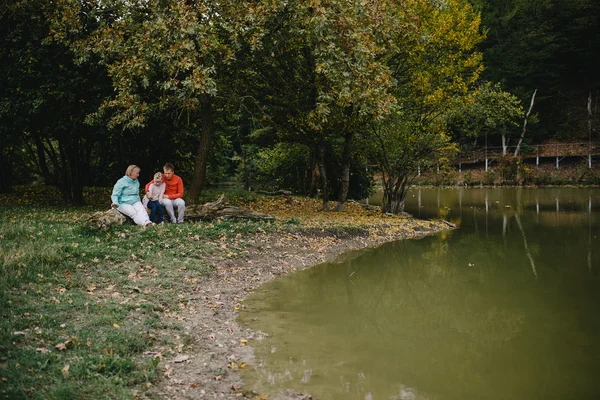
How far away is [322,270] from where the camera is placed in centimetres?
1056

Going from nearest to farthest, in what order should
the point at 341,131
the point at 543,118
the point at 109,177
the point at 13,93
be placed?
the point at 13,93
the point at 341,131
the point at 109,177
the point at 543,118

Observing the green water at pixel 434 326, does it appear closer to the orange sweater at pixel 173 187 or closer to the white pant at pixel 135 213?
the white pant at pixel 135 213

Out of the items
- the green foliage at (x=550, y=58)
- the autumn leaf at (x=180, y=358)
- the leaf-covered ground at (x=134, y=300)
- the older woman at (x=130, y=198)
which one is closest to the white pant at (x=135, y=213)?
the older woman at (x=130, y=198)

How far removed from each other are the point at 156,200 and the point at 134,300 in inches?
→ 215

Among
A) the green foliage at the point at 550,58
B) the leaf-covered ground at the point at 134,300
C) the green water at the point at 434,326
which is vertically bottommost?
the green water at the point at 434,326

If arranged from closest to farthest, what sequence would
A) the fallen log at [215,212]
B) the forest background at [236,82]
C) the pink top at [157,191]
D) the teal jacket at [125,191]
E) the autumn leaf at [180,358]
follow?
the autumn leaf at [180,358], the teal jacket at [125,191], the pink top at [157,191], the forest background at [236,82], the fallen log at [215,212]

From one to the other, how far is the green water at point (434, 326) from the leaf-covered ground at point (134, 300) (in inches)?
21.5

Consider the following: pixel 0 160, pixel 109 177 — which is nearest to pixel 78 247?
pixel 0 160

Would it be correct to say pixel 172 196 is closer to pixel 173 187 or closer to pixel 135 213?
pixel 173 187

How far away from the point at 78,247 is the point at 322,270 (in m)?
5.08

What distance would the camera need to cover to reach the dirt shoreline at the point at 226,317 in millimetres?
4842

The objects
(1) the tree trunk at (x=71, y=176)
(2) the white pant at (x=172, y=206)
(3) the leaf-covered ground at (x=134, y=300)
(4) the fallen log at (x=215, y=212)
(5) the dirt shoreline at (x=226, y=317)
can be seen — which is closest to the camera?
(3) the leaf-covered ground at (x=134, y=300)

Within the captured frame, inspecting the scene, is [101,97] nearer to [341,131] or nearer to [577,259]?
[341,131]

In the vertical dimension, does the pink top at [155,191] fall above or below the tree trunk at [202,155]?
below
